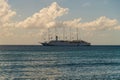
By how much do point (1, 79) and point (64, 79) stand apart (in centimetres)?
1013

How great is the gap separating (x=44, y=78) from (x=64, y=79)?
3520mm

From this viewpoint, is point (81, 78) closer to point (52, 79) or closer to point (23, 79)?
point (52, 79)

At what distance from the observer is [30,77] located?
65750 millimetres

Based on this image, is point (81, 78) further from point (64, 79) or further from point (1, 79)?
point (1, 79)

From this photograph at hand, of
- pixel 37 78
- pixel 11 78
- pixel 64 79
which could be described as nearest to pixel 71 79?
pixel 64 79

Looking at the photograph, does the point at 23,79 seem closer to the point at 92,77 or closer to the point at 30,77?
the point at 30,77

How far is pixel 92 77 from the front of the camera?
66375 mm

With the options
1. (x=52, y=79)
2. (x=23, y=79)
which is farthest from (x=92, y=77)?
(x=23, y=79)

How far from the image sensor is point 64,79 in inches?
2490

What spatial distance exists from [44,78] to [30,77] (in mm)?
2714

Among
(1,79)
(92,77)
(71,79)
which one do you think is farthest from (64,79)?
(1,79)

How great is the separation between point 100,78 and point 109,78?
5.15 ft

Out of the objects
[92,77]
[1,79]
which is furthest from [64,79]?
[1,79]

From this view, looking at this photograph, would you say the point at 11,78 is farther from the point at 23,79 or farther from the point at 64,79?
the point at 64,79
